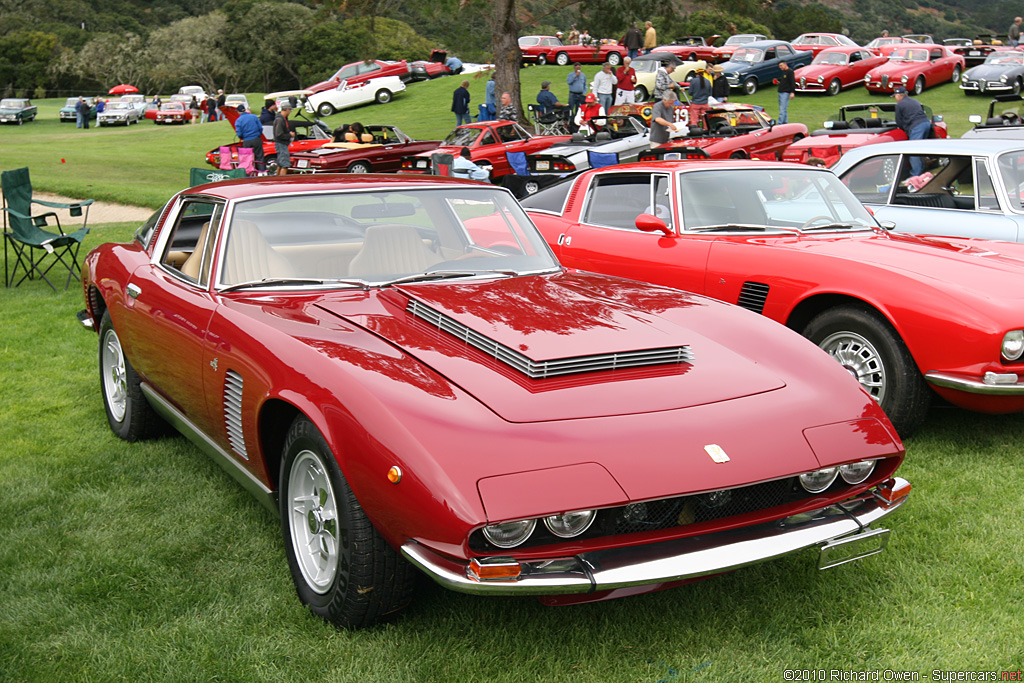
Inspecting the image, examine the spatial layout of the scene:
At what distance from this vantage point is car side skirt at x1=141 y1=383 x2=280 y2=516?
3.21m

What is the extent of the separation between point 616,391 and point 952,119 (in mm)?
23764

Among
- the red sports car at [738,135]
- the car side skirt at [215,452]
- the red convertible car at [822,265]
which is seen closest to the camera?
the car side skirt at [215,452]

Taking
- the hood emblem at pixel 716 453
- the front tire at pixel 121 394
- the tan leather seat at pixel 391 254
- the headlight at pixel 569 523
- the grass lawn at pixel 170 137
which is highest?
the tan leather seat at pixel 391 254

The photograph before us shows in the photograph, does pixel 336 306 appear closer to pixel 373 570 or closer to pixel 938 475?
pixel 373 570

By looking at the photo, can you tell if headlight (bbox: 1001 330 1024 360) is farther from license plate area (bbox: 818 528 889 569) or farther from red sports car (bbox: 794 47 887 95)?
red sports car (bbox: 794 47 887 95)

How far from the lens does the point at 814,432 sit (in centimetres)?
279

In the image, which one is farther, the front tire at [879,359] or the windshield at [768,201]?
the windshield at [768,201]

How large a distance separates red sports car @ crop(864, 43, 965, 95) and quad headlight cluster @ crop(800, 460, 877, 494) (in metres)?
25.7

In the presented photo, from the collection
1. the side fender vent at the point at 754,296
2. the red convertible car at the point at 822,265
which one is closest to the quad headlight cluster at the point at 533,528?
the red convertible car at the point at 822,265

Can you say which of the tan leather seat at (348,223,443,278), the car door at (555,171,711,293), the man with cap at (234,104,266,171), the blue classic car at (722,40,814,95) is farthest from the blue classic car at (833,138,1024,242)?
the blue classic car at (722,40,814,95)

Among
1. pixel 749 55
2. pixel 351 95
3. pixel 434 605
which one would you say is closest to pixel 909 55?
pixel 749 55

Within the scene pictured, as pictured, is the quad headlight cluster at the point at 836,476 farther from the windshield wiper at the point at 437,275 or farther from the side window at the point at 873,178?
the side window at the point at 873,178

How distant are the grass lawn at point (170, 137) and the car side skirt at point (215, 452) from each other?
12564 millimetres

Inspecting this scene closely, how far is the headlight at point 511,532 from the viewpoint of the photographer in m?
2.43
